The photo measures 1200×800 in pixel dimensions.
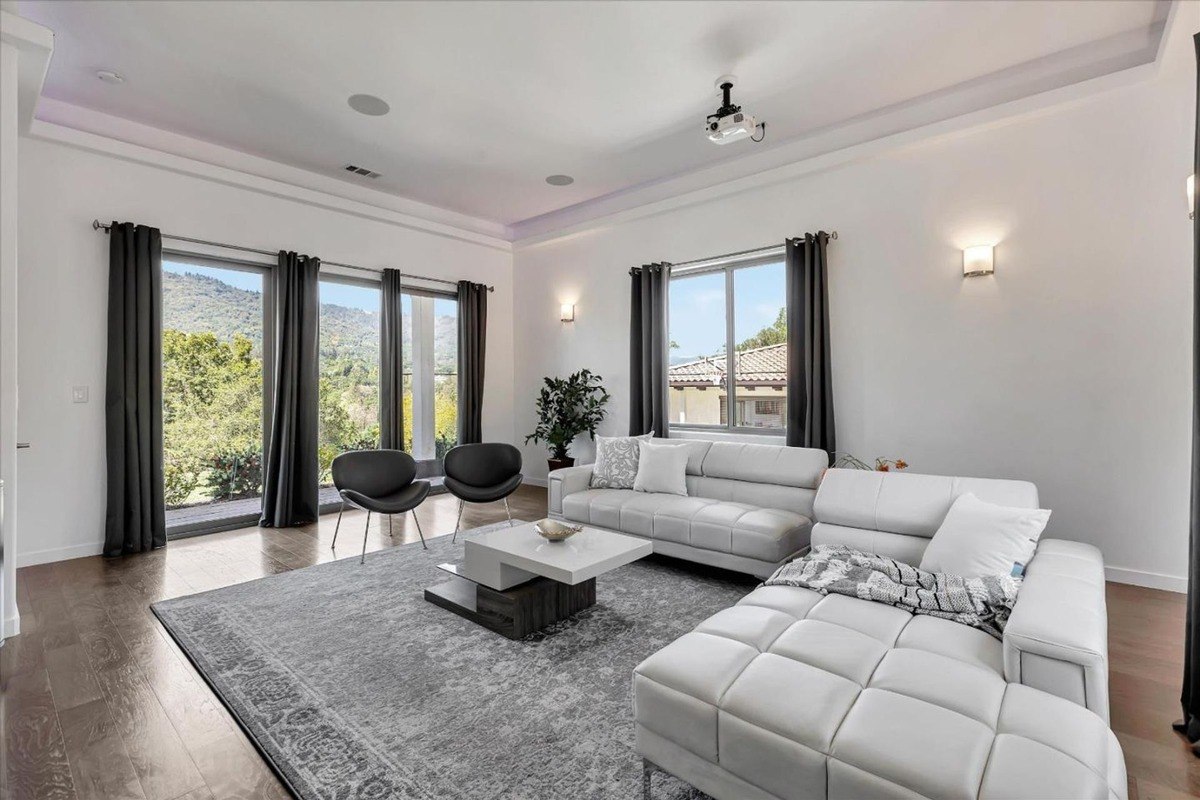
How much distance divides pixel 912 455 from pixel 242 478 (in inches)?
224

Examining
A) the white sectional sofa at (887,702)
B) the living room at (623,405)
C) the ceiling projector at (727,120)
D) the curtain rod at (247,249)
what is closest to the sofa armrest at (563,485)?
the living room at (623,405)

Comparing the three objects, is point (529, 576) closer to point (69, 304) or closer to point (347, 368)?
point (347, 368)

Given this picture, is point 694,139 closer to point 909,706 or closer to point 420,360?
point 420,360

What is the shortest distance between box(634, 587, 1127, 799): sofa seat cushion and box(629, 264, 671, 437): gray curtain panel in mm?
3709

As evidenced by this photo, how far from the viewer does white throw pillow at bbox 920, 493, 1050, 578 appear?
2232mm

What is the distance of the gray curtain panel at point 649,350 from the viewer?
5594 mm

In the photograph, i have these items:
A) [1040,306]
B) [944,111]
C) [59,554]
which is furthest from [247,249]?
[1040,306]

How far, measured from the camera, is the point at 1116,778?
1255 millimetres

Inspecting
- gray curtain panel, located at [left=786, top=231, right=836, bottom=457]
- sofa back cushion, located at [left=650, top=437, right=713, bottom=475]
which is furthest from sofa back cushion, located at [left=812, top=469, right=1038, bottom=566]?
gray curtain panel, located at [left=786, top=231, right=836, bottom=457]

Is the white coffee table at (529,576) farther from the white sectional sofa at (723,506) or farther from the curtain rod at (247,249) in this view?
the curtain rod at (247,249)

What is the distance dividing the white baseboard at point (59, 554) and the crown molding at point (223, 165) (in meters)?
2.90

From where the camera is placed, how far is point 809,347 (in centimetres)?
455

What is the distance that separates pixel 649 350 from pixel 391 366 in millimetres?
2711

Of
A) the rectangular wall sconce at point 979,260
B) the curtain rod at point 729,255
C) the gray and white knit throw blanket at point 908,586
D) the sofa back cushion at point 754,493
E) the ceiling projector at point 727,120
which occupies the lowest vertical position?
the gray and white knit throw blanket at point 908,586
